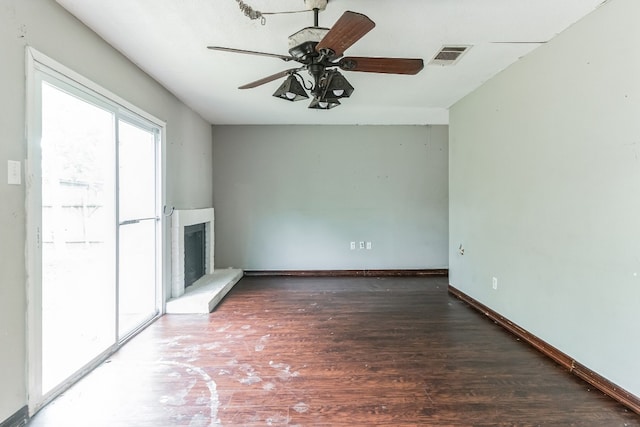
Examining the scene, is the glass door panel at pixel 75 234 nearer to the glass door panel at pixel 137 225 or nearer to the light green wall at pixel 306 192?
the glass door panel at pixel 137 225

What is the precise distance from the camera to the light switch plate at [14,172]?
5.23ft

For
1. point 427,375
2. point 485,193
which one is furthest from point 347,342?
point 485,193

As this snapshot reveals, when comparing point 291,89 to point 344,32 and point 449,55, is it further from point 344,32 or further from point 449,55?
point 449,55

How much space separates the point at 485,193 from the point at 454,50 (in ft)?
4.94

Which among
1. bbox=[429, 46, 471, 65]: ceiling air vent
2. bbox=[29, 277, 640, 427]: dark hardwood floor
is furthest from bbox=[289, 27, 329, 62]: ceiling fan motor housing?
bbox=[29, 277, 640, 427]: dark hardwood floor

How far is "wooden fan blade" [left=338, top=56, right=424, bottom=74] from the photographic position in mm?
1991

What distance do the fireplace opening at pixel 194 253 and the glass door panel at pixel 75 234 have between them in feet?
4.66

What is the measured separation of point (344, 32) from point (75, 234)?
2213mm

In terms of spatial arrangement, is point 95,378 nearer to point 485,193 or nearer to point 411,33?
point 411,33

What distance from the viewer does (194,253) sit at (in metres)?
4.22

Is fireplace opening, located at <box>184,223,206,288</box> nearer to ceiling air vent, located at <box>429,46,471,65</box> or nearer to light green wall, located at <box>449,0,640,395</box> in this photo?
ceiling air vent, located at <box>429,46,471,65</box>

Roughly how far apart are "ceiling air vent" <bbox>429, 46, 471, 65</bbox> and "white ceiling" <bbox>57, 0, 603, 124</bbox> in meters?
0.07

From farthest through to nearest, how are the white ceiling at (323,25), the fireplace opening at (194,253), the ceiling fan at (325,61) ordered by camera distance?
the fireplace opening at (194,253) → the white ceiling at (323,25) → the ceiling fan at (325,61)

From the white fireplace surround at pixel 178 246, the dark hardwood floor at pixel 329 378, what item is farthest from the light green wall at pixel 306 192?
the dark hardwood floor at pixel 329 378
